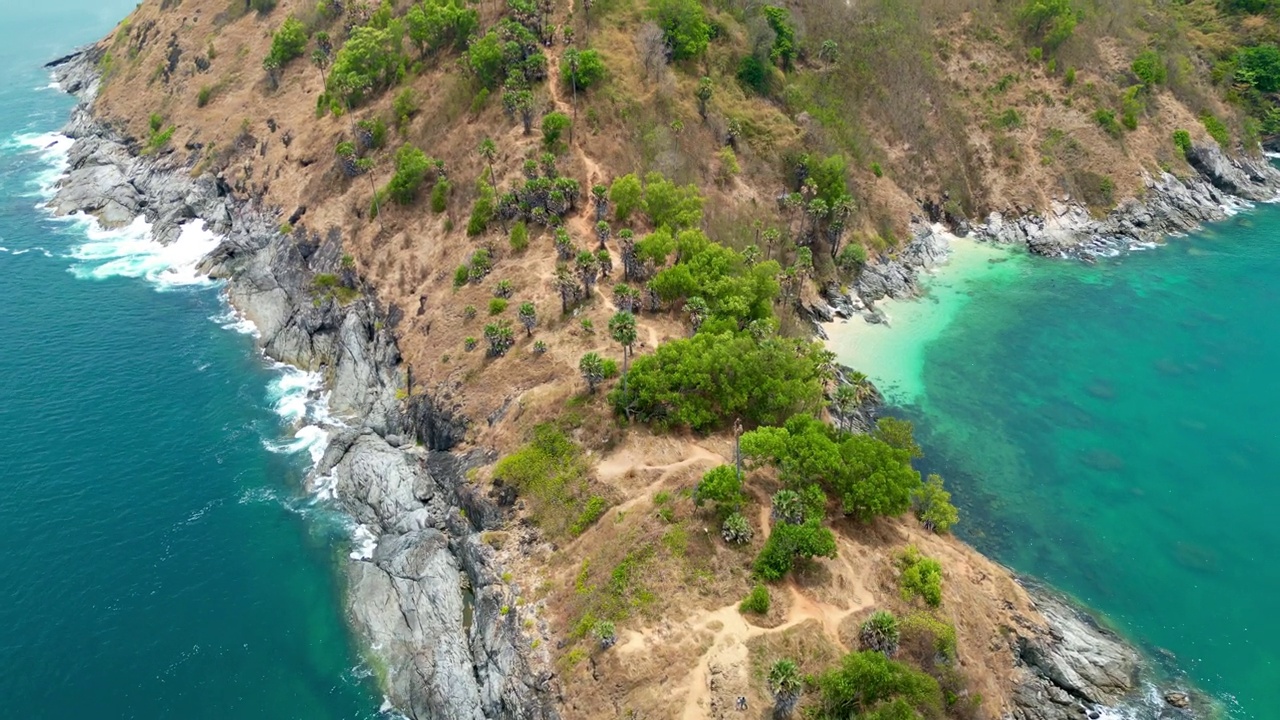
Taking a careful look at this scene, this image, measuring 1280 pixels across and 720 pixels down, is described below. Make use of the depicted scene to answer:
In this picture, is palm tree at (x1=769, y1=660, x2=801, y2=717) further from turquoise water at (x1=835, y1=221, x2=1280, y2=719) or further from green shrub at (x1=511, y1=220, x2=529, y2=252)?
green shrub at (x1=511, y1=220, x2=529, y2=252)

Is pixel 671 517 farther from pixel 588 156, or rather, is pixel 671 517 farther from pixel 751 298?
pixel 588 156

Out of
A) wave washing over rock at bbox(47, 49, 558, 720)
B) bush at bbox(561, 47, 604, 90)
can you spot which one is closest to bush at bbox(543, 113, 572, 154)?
bush at bbox(561, 47, 604, 90)

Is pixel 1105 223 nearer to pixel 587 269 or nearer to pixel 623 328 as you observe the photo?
pixel 587 269

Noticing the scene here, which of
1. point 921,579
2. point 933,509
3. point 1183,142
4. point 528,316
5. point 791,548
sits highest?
point 1183,142

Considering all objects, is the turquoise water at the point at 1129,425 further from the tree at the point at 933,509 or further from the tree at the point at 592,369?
the tree at the point at 592,369

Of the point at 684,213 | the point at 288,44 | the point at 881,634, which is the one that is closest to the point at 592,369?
the point at 684,213

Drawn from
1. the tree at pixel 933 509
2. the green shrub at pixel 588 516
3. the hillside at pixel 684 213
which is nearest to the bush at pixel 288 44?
the hillside at pixel 684 213
